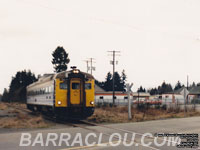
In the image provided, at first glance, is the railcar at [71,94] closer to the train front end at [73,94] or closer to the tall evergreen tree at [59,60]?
the train front end at [73,94]

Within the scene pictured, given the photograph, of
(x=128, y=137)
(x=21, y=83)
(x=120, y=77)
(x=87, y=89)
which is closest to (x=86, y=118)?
(x=87, y=89)

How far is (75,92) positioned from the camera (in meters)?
18.9

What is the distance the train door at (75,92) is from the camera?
18.7 m

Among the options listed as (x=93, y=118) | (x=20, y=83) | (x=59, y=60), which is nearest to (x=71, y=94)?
(x=93, y=118)

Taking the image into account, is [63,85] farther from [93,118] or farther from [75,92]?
[93,118]

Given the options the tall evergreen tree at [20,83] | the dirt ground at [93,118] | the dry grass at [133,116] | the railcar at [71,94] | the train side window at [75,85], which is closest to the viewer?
the dirt ground at [93,118]

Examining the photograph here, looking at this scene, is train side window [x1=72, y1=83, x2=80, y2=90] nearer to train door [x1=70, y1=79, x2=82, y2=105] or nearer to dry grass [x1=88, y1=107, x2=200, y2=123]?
train door [x1=70, y1=79, x2=82, y2=105]

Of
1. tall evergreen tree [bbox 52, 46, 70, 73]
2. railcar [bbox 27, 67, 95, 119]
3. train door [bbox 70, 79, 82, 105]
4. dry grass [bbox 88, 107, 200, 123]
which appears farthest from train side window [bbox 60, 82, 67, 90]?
tall evergreen tree [bbox 52, 46, 70, 73]

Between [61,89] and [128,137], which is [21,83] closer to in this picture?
[61,89]

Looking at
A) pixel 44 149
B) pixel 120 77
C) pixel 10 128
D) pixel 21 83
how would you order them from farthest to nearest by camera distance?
pixel 120 77 → pixel 21 83 → pixel 10 128 → pixel 44 149

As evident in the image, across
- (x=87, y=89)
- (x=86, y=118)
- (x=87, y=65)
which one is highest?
(x=87, y=65)

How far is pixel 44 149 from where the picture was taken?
8.73m

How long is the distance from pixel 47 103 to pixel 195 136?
1253cm

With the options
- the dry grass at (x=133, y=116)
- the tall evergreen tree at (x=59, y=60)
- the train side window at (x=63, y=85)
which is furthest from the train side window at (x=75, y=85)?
the tall evergreen tree at (x=59, y=60)
